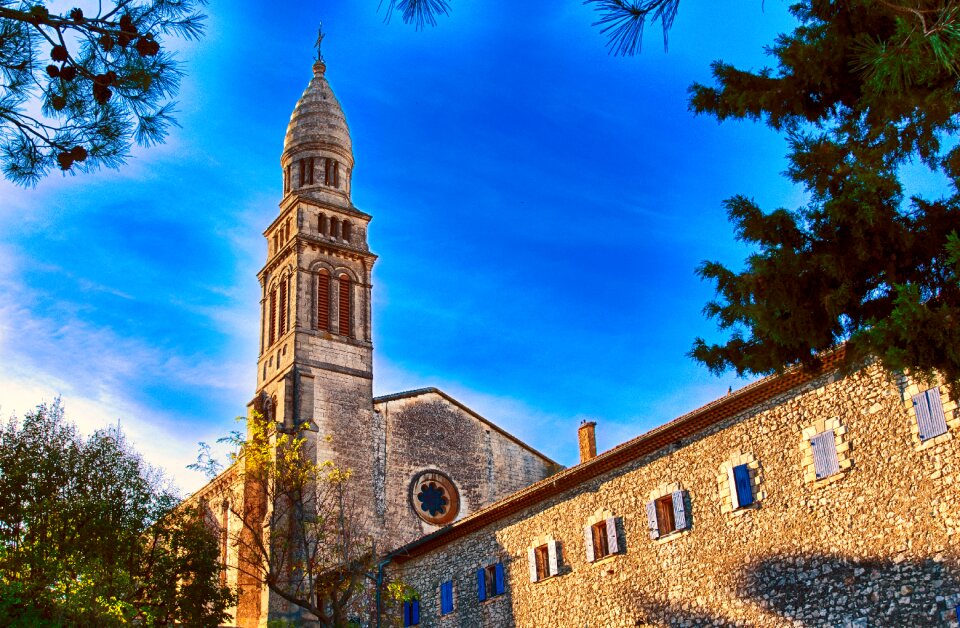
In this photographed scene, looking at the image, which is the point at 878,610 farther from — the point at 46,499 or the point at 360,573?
the point at 46,499

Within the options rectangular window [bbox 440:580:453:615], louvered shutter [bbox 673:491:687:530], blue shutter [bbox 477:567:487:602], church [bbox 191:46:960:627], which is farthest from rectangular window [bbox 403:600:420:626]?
louvered shutter [bbox 673:491:687:530]

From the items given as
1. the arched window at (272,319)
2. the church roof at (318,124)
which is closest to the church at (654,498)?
the arched window at (272,319)

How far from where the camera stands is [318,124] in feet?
140

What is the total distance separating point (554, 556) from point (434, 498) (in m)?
13.9

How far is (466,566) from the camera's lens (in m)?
27.4

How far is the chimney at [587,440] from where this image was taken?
29609 millimetres

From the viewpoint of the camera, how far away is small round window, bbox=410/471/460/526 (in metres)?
36.8

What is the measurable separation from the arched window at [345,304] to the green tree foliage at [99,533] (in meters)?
11.7

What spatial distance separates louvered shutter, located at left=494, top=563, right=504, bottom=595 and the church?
0.25 feet

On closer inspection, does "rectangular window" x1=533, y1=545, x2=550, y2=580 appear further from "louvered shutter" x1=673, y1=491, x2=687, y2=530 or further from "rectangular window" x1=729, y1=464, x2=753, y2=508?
"rectangular window" x1=729, y1=464, x2=753, y2=508

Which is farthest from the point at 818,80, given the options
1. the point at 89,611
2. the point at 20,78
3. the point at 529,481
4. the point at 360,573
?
the point at 529,481

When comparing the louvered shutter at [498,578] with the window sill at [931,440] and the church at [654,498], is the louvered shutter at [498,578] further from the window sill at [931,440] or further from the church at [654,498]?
the window sill at [931,440]

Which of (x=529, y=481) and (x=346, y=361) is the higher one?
(x=346, y=361)

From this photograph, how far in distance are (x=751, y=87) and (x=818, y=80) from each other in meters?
0.91
